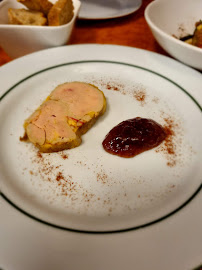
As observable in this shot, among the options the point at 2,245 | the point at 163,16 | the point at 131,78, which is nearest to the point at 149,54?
the point at 131,78

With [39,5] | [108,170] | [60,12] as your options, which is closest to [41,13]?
[39,5]

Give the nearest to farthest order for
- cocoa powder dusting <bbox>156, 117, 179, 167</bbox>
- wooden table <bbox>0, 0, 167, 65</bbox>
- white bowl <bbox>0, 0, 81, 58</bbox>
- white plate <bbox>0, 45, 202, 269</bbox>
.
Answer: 1. white plate <bbox>0, 45, 202, 269</bbox>
2. cocoa powder dusting <bbox>156, 117, 179, 167</bbox>
3. white bowl <bbox>0, 0, 81, 58</bbox>
4. wooden table <bbox>0, 0, 167, 65</bbox>

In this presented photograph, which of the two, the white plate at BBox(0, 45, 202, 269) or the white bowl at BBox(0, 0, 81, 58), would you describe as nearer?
the white plate at BBox(0, 45, 202, 269)

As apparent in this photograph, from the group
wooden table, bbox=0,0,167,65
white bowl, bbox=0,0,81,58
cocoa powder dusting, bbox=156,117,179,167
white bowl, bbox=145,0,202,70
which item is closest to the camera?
cocoa powder dusting, bbox=156,117,179,167

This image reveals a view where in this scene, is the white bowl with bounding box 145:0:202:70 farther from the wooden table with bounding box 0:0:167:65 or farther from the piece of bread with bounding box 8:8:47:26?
the piece of bread with bounding box 8:8:47:26

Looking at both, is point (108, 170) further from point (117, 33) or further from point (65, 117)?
point (117, 33)

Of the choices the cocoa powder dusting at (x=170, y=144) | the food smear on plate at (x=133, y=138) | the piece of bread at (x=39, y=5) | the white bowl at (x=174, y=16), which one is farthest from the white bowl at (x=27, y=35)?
the cocoa powder dusting at (x=170, y=144)

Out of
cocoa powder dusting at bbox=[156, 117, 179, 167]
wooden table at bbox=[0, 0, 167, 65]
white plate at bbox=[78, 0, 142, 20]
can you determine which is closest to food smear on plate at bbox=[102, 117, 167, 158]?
cocoa powder dusting at bbox=[156, 117, 179, 167]

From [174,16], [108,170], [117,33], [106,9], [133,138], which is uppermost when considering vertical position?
[174,16]
